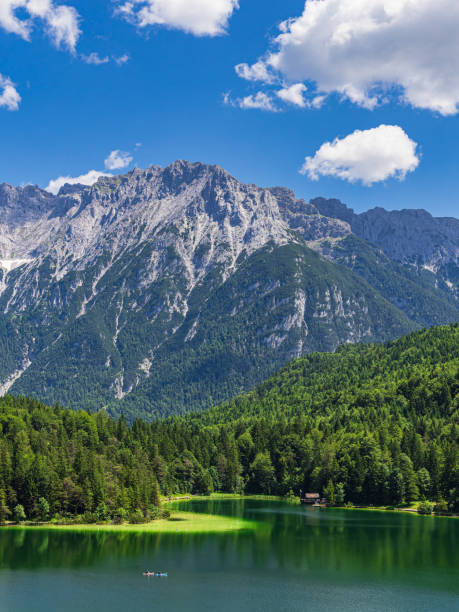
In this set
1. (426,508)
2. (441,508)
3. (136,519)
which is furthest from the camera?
(441,508)

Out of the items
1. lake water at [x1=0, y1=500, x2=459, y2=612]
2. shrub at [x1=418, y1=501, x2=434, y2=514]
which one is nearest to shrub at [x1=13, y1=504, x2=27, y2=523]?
lake water at [x1=0, y1=500, x2=459, y2=612]

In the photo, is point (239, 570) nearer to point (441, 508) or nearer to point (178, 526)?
point (178, 526)

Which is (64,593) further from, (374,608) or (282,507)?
(282,507)

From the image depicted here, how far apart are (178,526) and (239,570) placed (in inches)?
1719

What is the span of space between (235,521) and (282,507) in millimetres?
38580

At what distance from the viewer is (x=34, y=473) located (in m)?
150

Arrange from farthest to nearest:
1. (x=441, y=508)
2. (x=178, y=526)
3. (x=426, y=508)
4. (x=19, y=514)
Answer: (x=441, y=508) → (x=426, y=508) → (x=178, y=526) → (x=19, y=514)

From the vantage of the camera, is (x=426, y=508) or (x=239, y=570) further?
(x=426, y=508)

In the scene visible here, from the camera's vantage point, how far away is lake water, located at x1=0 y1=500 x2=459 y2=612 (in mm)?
88500

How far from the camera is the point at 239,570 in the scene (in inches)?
4149

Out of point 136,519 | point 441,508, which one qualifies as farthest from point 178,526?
point 441,508

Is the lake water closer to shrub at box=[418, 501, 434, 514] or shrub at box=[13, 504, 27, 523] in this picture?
shrub at box=[13, 504, 27, 523]

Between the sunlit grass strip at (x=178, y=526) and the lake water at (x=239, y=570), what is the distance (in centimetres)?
612

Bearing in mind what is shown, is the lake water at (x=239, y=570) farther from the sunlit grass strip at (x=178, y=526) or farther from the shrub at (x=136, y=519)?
the shrub at (x=136, y=519)
